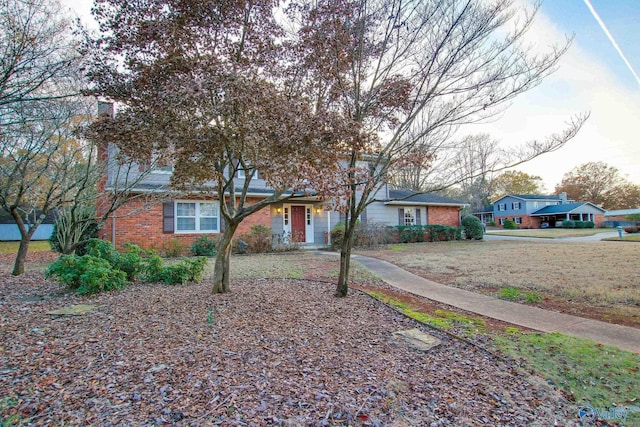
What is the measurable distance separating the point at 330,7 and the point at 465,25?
2.06m

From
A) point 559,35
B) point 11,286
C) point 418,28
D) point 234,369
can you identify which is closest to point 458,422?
point 234,369

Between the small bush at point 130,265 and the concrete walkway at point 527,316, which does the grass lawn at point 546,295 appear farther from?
the small bush at point 130,265

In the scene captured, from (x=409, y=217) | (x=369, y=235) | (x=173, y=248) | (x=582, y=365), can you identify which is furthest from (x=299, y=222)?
(x=582, y=365)

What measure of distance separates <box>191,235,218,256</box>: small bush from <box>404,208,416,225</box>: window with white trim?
37.9 ft

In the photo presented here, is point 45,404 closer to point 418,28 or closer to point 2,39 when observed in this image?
point 2,39

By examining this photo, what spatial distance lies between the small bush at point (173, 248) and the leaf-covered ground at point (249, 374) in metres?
7.46

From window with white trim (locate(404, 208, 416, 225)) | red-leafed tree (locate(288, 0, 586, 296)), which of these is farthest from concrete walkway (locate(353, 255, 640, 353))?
window with white trim (locate(404, 208, 416, 225))

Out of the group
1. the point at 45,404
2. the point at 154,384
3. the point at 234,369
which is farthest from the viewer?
the point at 234,369

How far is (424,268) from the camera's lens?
912 centimetres

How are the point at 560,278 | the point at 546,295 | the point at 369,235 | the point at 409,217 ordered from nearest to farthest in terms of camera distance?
the point at 546,295, the point at 560,278, the point at 369,235, the point at 409,217

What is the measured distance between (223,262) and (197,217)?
8394 millimetres

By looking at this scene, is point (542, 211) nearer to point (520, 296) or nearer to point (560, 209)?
point (560, 209)

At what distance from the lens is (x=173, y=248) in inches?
482

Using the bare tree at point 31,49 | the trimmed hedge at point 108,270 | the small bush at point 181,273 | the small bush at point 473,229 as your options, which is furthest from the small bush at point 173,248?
the small bush at point 473,229
